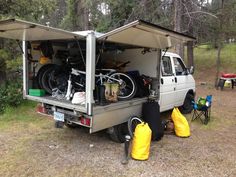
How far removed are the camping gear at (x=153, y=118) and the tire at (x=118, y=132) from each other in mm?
441

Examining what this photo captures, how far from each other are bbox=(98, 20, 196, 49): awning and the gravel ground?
1895 millimetres

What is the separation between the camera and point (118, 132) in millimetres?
4555

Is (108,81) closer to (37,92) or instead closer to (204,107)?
(37,92)

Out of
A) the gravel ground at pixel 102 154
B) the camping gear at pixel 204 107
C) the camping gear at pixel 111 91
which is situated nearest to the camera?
the gravel ground at pixel 102 154

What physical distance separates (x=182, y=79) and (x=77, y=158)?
3.65 m

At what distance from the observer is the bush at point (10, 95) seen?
6.68 meters

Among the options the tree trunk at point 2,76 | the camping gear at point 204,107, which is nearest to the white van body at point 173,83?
the camping gear at point 204,107

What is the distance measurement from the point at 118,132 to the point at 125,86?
997 millimetres

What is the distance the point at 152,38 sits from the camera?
4227 millimetres

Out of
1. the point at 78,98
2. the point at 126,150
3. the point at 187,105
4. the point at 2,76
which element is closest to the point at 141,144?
the point at 126,150

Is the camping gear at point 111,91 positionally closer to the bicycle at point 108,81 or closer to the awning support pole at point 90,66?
the bicycle at point 108,81

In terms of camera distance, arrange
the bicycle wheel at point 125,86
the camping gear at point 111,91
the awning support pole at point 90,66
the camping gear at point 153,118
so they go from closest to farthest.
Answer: the awning support pole at point 90,66 → the camping gear at point 111,91 → the camping gear at point 153,118 → the bicycle wheel at point 125,86

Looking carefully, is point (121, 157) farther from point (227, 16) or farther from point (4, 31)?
point (227, 16)

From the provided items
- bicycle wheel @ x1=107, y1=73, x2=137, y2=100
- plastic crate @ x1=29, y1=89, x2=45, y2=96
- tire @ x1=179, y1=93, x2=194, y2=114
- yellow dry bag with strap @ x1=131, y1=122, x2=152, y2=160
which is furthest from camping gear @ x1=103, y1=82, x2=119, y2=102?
tire @ x1=179, y1=93, x2=194, y2=114
